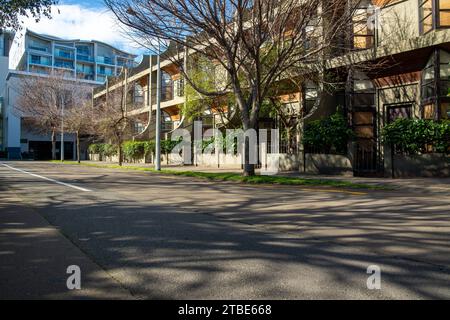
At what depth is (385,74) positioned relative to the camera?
20.0 m

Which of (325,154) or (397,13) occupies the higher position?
(397,13)

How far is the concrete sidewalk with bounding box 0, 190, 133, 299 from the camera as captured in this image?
3.75 metres

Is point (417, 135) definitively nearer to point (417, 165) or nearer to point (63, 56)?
point (417, 165)

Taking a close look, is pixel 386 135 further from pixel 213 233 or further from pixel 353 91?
pixel 213 233

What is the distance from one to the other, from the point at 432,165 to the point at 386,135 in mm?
2109

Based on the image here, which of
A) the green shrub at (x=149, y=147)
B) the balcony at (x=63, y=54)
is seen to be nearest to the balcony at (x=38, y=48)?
the balcony at (x=63, y=54)

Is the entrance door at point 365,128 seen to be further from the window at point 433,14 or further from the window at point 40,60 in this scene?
the window at point 40,60

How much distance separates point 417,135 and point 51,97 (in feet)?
134

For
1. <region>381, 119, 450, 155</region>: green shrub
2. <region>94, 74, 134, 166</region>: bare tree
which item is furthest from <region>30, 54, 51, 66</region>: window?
<region>381, 119, 450, 155</region>: green shrub

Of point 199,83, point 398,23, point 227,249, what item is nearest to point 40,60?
point 199,83

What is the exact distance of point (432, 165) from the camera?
15.8 meters

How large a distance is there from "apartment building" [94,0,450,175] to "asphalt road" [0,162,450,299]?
29.8ft

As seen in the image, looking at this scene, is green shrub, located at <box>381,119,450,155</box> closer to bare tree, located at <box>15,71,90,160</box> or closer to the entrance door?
the entrance door
